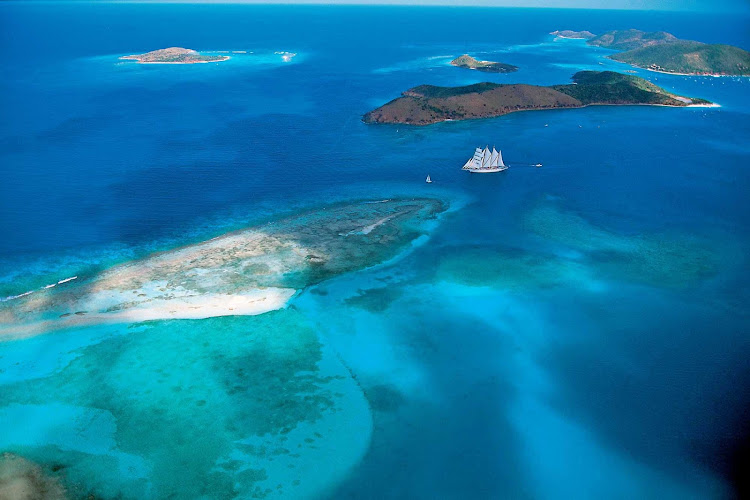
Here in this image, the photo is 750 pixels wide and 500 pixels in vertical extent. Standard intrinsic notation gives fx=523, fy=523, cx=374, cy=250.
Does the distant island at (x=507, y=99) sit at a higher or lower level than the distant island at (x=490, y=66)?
lower

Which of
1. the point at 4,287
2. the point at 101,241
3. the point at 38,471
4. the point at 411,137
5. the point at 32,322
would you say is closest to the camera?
the point at 38,471

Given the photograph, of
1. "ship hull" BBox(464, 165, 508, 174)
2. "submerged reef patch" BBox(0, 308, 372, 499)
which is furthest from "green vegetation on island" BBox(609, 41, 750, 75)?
"submerged reef patch" BBox(0, 308, 372, 499)

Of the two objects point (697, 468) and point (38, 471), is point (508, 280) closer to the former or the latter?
point (697, 468)

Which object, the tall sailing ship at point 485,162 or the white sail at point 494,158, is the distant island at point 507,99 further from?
the white sail at point 494,158

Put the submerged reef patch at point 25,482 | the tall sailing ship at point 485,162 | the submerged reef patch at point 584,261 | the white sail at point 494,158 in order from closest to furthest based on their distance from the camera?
1. the submerged reef patch at point 25,482
2. the submerged reef patch at point 584,261
3. the tall sailing ship at point 485,162
4. the white sail at point 494,158

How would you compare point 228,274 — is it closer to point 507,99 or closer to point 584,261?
point 584,261

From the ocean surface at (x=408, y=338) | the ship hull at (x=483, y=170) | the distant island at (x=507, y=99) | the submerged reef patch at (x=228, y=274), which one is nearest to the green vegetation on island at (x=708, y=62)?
the distant island at (x=507, y=99)

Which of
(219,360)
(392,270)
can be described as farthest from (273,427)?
(392,270)

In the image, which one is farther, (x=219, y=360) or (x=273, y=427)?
(x=219, y=360)
